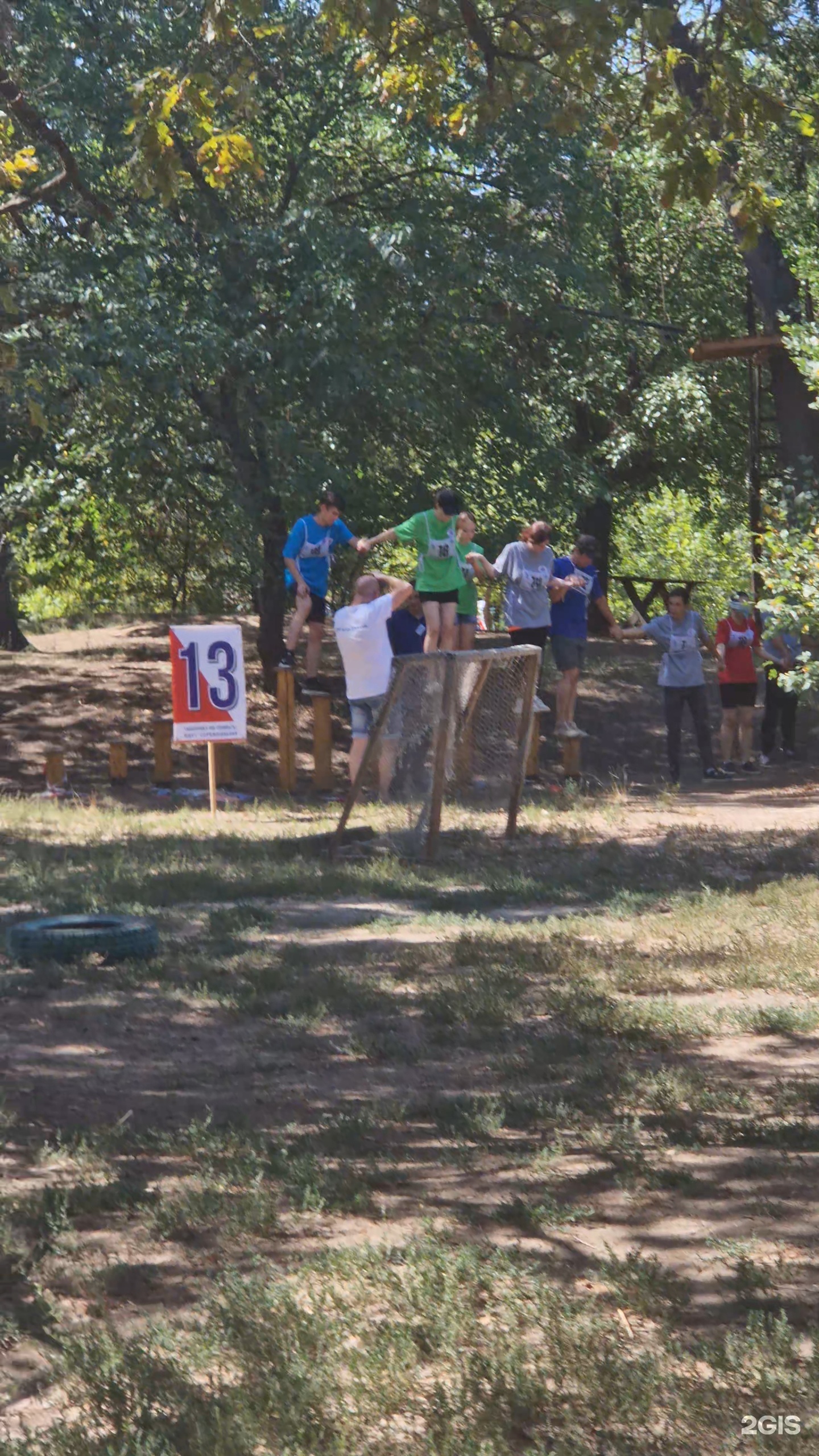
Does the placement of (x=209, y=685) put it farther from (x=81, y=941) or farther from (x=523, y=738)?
(x=81, y=941)

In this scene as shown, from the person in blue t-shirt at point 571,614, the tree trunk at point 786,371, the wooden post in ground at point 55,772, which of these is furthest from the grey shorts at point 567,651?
the wooden post in ground at point 55,772

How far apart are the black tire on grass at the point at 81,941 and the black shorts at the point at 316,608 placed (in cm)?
800

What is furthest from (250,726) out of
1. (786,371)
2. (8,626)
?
(786,371)

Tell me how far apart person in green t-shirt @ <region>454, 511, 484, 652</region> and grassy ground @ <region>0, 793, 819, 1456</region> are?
494 cm

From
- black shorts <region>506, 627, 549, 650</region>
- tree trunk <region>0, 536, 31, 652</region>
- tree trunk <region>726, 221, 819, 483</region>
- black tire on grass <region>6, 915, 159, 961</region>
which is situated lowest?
black tire on grass <region>6, 915, 159, 961</region>

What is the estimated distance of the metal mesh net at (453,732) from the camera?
34.3ft

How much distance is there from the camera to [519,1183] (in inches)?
185

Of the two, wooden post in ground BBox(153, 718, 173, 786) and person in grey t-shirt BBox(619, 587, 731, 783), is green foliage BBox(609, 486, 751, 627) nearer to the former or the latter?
wooden post in ground BBox(153, 718, 173, 786)

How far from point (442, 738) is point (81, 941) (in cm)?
336

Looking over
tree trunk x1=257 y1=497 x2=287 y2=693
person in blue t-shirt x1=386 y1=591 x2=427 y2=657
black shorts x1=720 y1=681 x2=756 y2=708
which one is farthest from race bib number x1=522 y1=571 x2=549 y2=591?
tree trunk x1=257 y1=497 x2=287 y2=693

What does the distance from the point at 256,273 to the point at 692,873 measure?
868 centimetres

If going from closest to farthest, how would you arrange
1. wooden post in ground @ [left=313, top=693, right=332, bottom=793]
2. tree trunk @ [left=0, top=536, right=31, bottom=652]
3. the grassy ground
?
the grassy ground
wooden post in ground @ [left=313, top=693, right=332, bottom=793]
tree trunk @ [left=0, top=536, right=31, bottom=652]

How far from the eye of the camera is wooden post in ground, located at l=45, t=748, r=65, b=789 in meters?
16.0

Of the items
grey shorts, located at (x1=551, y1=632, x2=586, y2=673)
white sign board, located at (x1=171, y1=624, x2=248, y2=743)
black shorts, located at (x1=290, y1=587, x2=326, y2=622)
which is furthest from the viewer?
black shorts, located at (x1=290, y1=587, x2=326, y2=622)
